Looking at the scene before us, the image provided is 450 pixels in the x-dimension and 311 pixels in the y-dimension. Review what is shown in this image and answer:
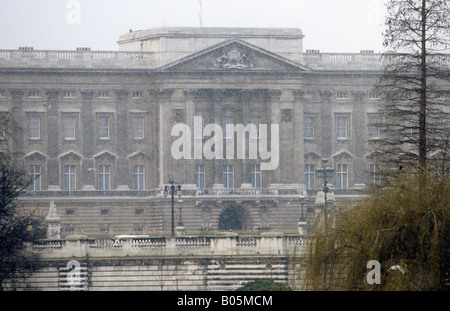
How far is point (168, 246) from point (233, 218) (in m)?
50.1

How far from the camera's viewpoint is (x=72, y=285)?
73.8 meters

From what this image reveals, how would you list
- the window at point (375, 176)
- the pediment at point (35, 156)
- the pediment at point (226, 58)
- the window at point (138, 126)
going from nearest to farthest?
1. the window at point (375, 176)
2. the pediment at point (35, 156)
3. the pediment at point (226, 58)
4. the window at point (138, 126)

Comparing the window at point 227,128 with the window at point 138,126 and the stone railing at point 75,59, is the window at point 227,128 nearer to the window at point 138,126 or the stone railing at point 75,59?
the window at point 138,126

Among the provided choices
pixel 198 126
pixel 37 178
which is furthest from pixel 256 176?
pixel 37 178

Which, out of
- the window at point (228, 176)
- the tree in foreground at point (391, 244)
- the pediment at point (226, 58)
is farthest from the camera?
the window at point (228, 176)

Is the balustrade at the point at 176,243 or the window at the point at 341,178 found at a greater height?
the window at the point at 341,178

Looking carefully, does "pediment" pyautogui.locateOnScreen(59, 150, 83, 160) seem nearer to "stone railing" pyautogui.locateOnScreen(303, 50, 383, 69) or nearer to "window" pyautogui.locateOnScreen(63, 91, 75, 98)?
"window" pyautogui.locateOnScreen(63, 91, 75, 98)

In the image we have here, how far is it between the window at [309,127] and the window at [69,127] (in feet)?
60.1

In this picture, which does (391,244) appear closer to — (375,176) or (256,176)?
(375,176)

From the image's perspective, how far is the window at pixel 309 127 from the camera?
129 metres

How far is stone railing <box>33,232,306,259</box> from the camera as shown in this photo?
75562 millimetres

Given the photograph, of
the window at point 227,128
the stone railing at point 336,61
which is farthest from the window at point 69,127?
the stone railing at point 336,61

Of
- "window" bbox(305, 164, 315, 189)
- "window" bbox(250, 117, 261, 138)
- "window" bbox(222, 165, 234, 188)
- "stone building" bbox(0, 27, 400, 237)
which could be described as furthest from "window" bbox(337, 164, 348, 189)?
"window" bbox(222, 165, 234, 188)

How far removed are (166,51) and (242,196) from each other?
12.6 metres
